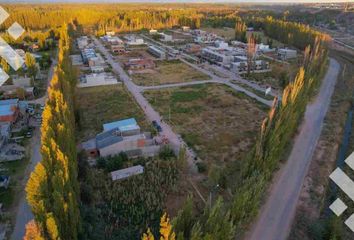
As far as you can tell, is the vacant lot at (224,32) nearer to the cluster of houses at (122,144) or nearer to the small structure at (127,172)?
the cluster of houses at (122,144)

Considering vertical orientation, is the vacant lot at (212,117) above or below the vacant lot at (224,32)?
above

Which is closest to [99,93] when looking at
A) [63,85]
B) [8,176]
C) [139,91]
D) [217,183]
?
[139,91]

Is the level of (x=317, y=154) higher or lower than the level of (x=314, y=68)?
lower

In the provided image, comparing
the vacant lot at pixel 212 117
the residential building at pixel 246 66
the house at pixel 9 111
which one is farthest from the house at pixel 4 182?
the residential building at pixel 246 66

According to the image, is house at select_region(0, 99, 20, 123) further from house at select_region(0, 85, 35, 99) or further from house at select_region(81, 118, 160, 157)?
house at select_region(81, 118, 160, 157)

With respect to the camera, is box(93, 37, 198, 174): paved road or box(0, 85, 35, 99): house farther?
box(0, 85, 35, 99): house

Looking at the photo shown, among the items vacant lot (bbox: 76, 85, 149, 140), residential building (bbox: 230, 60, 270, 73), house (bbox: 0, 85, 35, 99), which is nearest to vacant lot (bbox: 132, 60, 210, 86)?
vacant lot (bbox: 76, 85, 149, 140)

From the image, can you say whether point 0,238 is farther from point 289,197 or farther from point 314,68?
point 314,68
